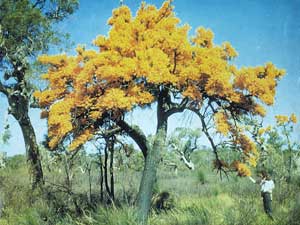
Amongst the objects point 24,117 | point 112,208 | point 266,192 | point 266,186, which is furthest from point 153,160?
point 24,117

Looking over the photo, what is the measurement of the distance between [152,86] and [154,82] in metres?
0.76

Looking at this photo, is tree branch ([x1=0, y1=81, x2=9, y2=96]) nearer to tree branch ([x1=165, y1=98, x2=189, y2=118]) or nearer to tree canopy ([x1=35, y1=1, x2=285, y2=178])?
tree canopy ([x1=35, y1=1, x2=285, y2=178])

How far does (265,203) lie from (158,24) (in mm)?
6867

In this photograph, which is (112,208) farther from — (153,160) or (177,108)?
(177,108)

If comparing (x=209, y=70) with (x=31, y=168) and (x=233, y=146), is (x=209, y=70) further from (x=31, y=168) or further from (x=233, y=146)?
(x=31, y=168)

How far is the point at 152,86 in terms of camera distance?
1278 cm

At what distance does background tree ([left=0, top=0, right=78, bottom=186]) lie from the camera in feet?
54.0

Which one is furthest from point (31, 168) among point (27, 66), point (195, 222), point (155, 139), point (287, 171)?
point (287, 171)

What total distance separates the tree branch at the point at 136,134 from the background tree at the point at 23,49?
16.8 feet

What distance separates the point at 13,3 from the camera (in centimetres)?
1673

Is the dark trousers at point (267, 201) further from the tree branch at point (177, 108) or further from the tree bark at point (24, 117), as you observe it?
the tree bark at point (24, 117)

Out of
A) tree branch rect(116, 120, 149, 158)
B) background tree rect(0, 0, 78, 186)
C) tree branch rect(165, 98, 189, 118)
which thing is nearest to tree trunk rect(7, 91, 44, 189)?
background tree rect(0, 0, 78, 186)

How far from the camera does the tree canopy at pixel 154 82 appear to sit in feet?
39.9

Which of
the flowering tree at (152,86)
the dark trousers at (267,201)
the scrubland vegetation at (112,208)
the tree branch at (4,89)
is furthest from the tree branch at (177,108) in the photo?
the tree branch at (4,89)
